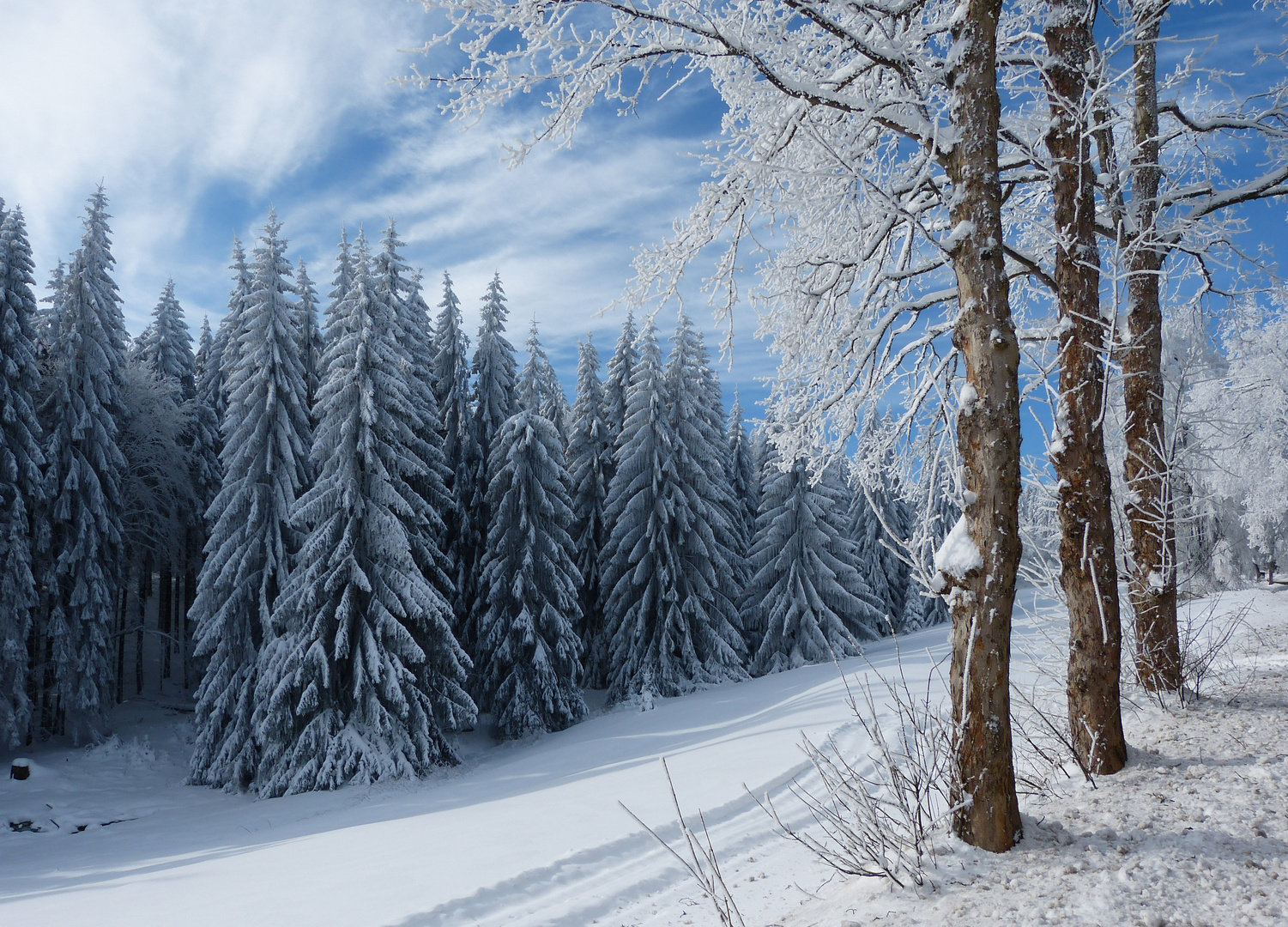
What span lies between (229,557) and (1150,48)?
1937 centimetres

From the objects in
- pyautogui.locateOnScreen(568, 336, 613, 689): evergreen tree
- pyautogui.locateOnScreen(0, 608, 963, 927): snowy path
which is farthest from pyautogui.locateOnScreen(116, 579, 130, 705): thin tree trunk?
pyautogui.locateOnScreen(568, 336, 613, 689): evergreen tree

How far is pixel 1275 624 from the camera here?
11.7 meters

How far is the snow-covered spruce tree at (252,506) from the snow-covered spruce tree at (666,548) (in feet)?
30.6

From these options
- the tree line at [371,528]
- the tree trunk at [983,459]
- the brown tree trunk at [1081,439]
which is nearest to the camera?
the tree trunk at [983,459]

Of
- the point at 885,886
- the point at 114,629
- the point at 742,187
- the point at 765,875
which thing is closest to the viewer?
the point at 885,886

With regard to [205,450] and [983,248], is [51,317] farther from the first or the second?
[983,248]

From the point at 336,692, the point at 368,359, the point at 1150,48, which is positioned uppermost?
the point at 368,359

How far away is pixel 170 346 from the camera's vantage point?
92.0 ft

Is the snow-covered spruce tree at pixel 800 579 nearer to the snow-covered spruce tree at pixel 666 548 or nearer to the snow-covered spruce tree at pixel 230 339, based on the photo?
the snow-covered spruce tree at pixel 666 548

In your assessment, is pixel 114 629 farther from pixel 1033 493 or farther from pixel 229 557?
pixel 1033 493

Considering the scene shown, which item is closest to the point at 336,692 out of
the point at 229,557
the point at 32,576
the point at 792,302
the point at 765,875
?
the point at 229,557

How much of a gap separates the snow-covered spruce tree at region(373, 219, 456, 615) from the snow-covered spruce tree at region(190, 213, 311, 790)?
2765 mm

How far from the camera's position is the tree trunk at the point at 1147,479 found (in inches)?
211

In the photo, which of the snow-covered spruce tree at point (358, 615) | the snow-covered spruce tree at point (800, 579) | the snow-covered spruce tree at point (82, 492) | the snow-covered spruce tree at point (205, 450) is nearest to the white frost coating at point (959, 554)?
the snow-covered spruce tree at point (358, 615)
